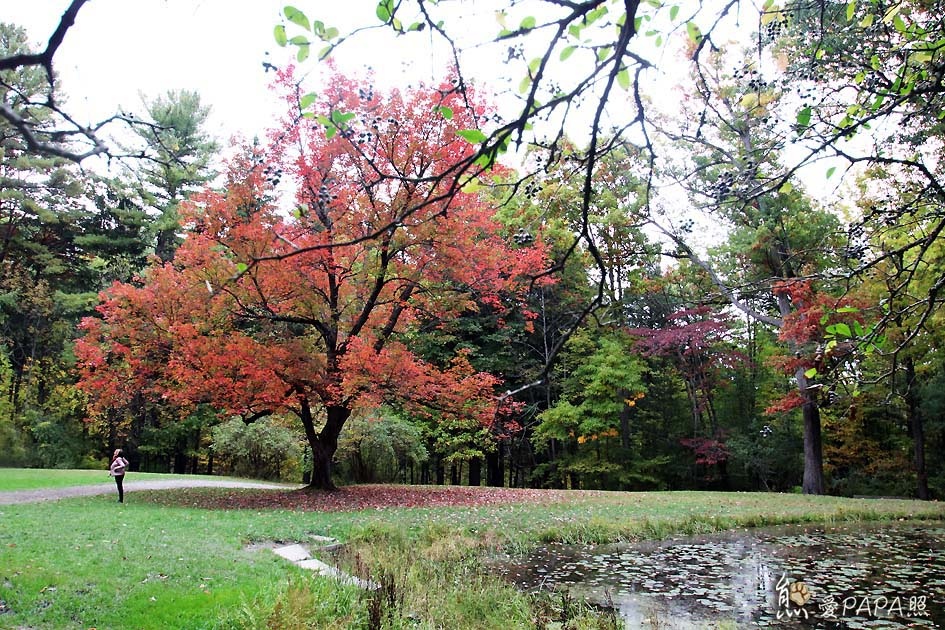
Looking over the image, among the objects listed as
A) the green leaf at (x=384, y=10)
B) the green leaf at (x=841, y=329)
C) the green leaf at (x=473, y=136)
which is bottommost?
the green leaf at (x=841, y=329)

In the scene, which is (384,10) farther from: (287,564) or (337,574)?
(287,564)

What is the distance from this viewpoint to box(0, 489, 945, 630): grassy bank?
443 centimetres

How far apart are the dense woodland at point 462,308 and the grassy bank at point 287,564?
2228 millimetres

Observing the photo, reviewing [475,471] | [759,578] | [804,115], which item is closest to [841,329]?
[804,115]

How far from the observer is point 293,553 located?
7004 millimetres

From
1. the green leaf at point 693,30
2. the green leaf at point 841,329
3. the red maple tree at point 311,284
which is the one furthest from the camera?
the red maple tree at point 311,284

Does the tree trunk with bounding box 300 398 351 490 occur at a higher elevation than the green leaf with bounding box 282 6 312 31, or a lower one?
lower

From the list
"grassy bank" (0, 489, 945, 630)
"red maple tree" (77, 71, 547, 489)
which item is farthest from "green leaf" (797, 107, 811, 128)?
"red maple tree" (77, 71, 547, 489)

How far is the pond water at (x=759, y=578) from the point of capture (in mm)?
5207

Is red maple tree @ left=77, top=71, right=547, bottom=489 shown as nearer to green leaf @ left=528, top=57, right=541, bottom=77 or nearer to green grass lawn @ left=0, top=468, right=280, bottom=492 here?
green grass lawn @ left=0, top=468, right=280, bottom=492

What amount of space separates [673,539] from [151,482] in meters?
14.4

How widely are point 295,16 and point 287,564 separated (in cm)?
587

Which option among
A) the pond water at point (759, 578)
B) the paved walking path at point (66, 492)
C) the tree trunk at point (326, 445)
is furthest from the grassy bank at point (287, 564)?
the tree trunk at point (326, 445)

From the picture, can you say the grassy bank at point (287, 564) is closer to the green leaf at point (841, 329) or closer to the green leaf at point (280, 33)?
the green leaf at point (841, 329)
